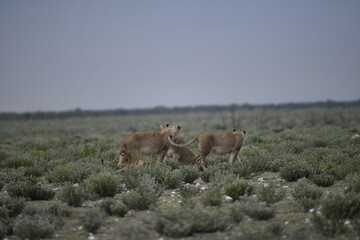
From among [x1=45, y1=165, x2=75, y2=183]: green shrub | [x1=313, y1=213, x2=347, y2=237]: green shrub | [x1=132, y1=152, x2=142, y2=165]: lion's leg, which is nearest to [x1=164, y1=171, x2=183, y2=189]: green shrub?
[x1=132, y1=152, x2=142, y2=165]: lion's leg

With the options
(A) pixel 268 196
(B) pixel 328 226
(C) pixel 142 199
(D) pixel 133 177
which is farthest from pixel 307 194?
(D) pixel 133 177

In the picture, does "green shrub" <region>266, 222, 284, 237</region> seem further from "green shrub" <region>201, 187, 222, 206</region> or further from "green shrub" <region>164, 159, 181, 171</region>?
"green shrub" <region>164, 159, 181, 171</region>

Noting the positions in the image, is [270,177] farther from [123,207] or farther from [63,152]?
[63,152]

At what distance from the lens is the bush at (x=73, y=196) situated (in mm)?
9531

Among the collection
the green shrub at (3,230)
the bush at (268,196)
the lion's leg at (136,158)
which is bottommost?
the green shrub at (3,230)

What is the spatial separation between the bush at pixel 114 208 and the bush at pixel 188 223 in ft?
3.18

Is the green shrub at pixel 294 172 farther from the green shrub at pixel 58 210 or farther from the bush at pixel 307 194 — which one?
the green shrub at pixel 58 210

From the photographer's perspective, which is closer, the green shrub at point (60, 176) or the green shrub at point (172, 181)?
the green shrub at point (172, 181)

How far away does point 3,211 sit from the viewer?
873 cm

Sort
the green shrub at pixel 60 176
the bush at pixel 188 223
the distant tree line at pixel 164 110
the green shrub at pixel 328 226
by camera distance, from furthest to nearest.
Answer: the distant tree line at pixel 164 110 → the green shrub at pixel 60 176 → the bush at pixel 188 223 → the green shrub at pixel 328 226

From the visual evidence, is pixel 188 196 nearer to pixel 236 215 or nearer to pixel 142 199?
pixel 142 199

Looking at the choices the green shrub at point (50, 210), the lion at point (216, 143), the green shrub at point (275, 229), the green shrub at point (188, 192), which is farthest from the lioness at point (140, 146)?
the green shrub at point (275, 229)

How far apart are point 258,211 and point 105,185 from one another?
145 inches

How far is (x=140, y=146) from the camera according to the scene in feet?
42.3
